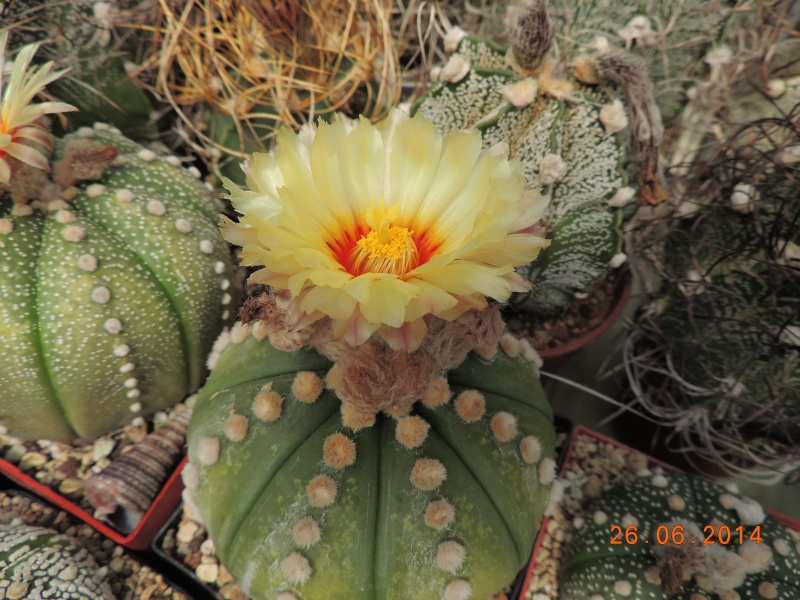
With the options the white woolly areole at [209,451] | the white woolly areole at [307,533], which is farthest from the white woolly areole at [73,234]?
the white woolly areole at [307,533]

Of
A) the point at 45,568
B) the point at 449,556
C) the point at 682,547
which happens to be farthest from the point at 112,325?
the point at 682,547

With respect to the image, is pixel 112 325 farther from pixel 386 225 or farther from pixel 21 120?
pixel 386 225

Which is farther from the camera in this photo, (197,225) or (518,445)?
(197,225)

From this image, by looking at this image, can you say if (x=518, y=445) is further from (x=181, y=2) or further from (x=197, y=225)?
(x=181, y=2)

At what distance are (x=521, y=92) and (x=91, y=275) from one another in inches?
18.7

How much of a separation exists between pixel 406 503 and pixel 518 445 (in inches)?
4.5

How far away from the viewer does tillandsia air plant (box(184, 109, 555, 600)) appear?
0.31 meters

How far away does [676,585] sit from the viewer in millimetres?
490

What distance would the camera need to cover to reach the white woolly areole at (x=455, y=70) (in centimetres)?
58

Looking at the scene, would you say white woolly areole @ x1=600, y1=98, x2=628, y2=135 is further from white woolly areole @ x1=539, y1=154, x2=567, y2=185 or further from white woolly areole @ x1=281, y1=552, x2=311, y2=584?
white woolly areole @ x1=281, y1=552, x2=311, y2=584

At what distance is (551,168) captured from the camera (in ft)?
1.87

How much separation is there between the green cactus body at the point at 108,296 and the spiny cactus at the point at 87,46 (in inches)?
3.3

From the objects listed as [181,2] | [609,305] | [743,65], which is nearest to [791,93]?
[743,65]

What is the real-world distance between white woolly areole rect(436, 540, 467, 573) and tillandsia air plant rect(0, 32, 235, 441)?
365mm
